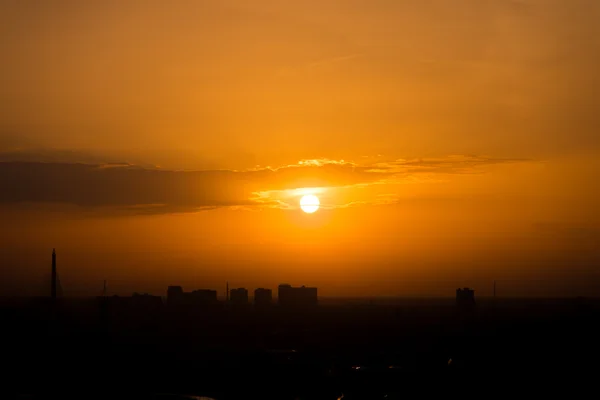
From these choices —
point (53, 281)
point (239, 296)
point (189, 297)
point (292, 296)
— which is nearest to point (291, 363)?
point (53, 281)

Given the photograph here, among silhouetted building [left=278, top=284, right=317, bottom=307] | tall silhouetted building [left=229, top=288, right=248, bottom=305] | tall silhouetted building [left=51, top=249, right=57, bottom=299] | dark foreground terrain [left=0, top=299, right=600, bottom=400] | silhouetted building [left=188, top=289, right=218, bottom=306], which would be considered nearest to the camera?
dark foreground terrain [left=0, top=299, right=600, bottom=400]

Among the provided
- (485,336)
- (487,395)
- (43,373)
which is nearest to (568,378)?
(487,395)

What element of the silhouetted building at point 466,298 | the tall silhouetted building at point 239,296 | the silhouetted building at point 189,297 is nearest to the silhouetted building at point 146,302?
the silhouetted building at point 189,297

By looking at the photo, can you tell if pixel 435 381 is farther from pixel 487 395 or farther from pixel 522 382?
pixel 522 382

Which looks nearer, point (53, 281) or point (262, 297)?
point (53, 281)

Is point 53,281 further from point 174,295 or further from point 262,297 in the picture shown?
point 262,297

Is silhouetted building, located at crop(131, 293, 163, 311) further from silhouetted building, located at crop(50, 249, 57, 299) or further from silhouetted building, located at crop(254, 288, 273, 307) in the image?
silhouetted building, located at crop(254, 288, 273, 307)

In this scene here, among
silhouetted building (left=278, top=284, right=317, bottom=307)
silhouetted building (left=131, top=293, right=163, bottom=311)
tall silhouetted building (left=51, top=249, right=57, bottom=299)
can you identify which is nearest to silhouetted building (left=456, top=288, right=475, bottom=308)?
silhouetted building (left=278, top=284, right=317, bottom=307)

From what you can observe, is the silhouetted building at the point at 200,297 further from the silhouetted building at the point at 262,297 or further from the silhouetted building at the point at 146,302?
the silhouetted building at the point at 262,297
